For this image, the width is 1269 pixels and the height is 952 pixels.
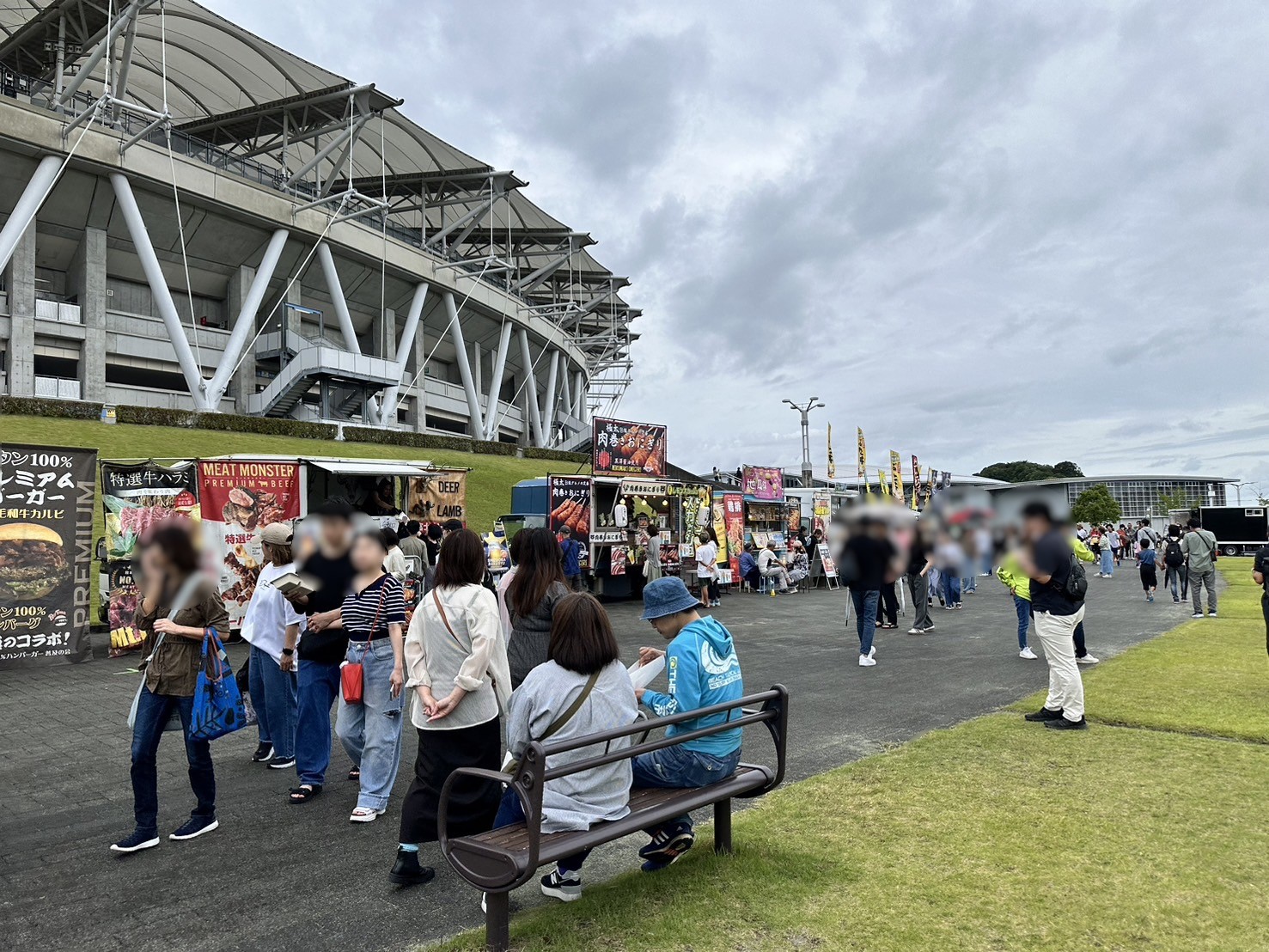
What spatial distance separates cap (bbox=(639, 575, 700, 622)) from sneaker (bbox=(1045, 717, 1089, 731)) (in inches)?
173

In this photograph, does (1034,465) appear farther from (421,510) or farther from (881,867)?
(421,510)

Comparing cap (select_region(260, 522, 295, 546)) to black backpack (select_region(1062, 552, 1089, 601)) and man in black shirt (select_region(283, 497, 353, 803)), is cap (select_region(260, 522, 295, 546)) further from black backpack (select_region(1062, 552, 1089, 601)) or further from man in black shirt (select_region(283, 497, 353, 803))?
black backpack (select_region(1062, 552, 1089, 601))

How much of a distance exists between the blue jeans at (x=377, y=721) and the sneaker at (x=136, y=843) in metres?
1.12

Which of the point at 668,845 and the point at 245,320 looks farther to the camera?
the point at 245,320

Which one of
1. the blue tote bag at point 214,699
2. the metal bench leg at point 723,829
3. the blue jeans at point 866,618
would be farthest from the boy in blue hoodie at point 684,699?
the blue jeans at point 866,618

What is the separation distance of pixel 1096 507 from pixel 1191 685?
29.1 ft

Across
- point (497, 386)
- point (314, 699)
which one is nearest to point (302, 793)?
point (314, 699)

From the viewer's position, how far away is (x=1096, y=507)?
1.47 m

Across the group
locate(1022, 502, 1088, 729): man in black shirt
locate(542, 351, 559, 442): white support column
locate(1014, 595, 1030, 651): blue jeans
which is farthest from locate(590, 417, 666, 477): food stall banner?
locate(542, 351, 559, 442): white support column

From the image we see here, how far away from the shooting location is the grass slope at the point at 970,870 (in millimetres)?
3518

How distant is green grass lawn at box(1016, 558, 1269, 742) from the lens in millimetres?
6969

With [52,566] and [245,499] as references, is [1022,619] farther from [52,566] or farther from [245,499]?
[52,566]

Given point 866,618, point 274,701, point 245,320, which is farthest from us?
point 245,320

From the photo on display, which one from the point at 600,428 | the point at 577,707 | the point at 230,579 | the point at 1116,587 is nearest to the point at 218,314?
the point at 600,428
